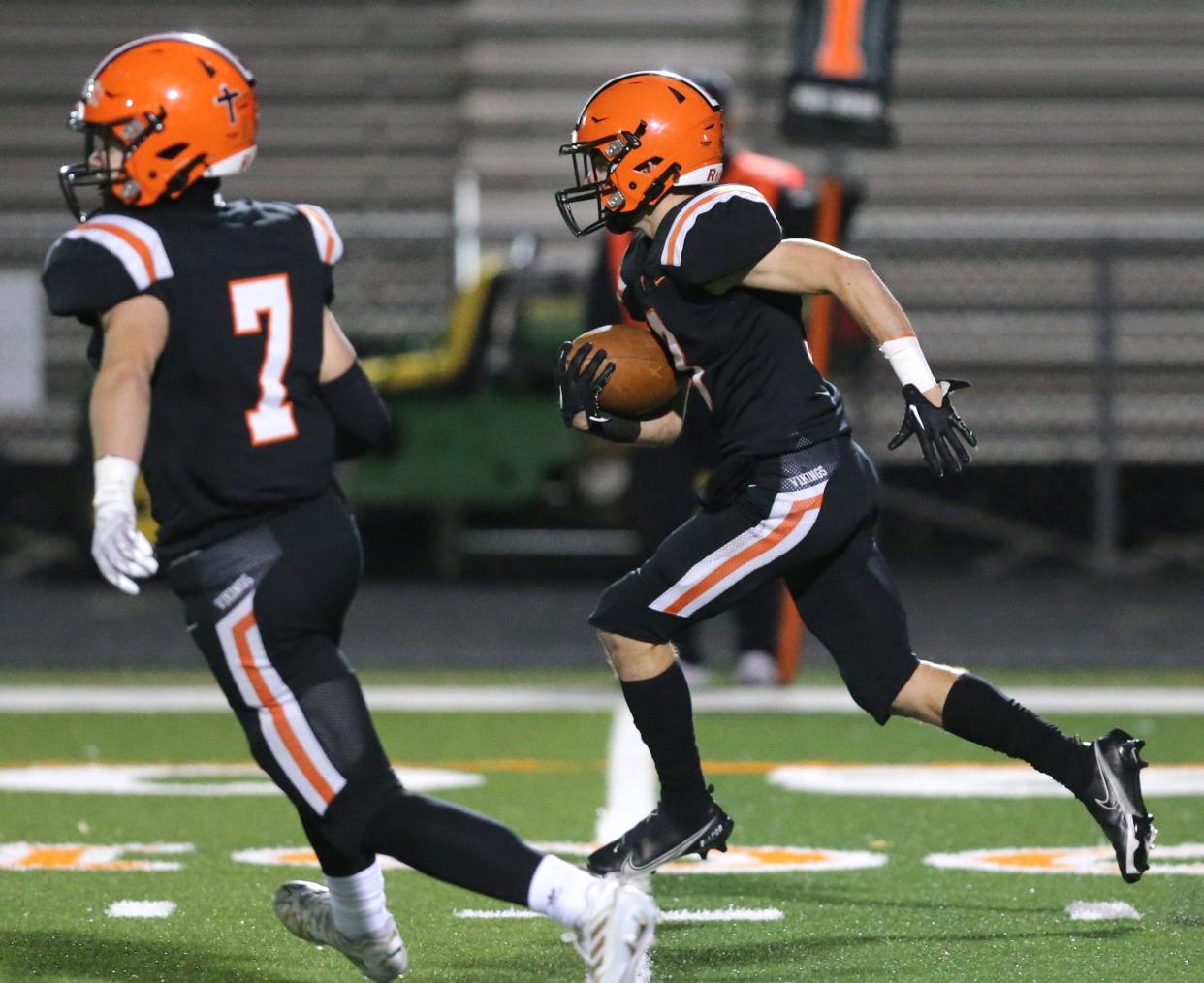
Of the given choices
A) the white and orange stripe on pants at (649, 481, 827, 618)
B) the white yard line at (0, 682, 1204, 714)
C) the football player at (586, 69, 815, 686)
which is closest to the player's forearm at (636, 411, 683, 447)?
the white and orange stripe on pants at (649, 481, 827, 618)

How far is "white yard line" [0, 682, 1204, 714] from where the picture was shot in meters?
6.84

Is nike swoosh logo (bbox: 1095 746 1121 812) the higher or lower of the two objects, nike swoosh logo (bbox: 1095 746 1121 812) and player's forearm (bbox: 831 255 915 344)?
the lower

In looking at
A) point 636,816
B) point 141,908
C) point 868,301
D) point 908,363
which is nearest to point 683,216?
point 868,301

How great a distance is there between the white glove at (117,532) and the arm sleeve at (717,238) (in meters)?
1.13

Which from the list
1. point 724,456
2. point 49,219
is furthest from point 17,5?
point 724,456

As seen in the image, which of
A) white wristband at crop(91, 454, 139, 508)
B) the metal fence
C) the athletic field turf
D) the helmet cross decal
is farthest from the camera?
the metal fence

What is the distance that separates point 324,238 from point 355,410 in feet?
0.93

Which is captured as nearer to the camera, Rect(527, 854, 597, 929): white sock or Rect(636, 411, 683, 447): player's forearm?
Rect(527, 854, 597, 929): white sock

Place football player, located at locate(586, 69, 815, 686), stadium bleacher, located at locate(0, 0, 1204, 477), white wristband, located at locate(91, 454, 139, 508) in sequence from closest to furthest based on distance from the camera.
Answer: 1. white wristband, located at locate(91, 454, 139, 508)
2. football player, located at locate(586, 69, 815, 686)
3. stadium bleacher, located at locate(0, 0, 1204, 477)

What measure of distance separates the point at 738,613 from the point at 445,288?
15.3 ft

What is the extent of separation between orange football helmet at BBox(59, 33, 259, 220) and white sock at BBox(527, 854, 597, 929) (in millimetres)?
1207

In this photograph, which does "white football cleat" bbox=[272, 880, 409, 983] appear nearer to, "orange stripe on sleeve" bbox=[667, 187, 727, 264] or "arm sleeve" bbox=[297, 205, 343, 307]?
"arm sleeve" bbox=[297, 205, 343, 307]

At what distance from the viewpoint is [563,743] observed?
6.18 meters

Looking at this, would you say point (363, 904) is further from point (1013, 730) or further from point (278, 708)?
point (1013, 730)
